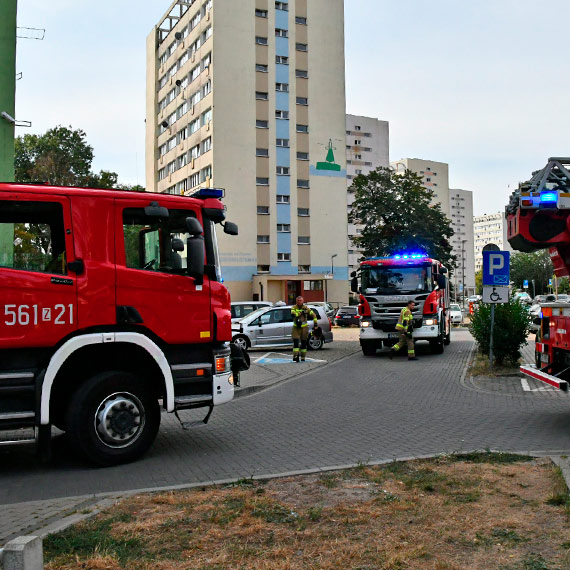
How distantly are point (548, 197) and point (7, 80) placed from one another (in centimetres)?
2539

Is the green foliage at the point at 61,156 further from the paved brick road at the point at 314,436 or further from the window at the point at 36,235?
the window at the point at 36,235

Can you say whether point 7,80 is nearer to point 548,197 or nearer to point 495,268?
point 495,268

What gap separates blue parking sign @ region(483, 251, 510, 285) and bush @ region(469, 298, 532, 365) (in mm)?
1396

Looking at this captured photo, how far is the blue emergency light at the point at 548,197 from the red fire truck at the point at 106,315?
4.16m

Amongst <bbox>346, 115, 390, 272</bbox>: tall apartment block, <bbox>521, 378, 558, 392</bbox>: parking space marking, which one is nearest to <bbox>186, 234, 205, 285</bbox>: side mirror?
<bbox>521, 378, 558, 392</bbox>: parking space marking

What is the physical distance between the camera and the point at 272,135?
2432 inches

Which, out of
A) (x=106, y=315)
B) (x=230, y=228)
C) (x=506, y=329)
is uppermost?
(x=230, y=228)

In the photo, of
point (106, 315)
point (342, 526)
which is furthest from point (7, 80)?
point (342, 526)

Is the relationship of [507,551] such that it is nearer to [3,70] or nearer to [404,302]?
[404,302]

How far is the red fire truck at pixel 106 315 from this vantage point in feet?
22.9

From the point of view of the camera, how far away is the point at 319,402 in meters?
12.3

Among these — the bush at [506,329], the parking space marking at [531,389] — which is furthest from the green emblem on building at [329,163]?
the parking space marking at [531,389]

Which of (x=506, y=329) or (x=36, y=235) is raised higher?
(x=36, y=235)

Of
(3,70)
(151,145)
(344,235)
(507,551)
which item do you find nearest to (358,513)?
(507,551)
